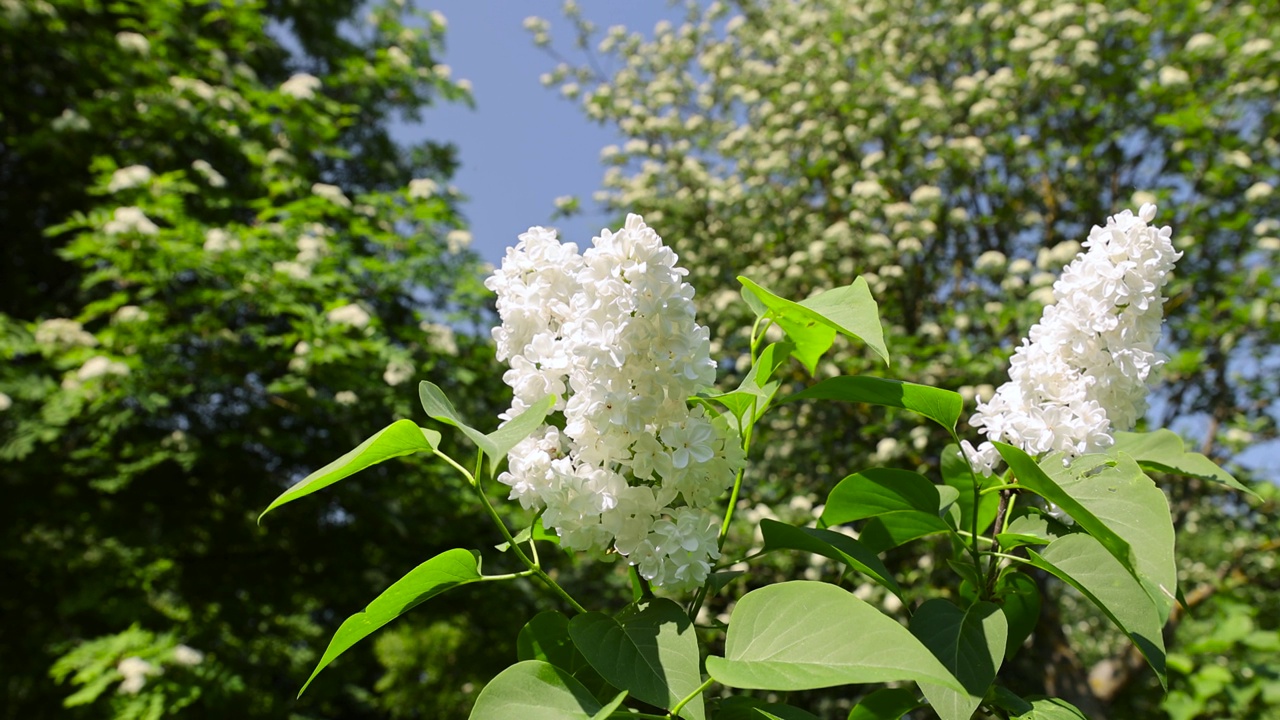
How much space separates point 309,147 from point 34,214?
84.8 inches

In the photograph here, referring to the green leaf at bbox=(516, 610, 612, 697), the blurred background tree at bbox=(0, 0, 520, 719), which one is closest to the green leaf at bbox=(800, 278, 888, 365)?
the green leaf at bbox=(516, 610, 612, 697)

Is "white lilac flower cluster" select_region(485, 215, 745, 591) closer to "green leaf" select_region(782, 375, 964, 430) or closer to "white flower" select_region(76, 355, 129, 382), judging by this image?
"green leaf" select_region(782, 375, 964, 430)

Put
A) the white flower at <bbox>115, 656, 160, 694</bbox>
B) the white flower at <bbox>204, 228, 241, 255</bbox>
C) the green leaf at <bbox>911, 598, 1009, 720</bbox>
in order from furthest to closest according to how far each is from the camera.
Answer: the white flower at <bbox>204, 228, 241, 255</bbox> → the white flower at <bbox>115, 656, 160, 694</bbox> → the green leaf at <bbox>911, 598, 1009, 720</bbox>

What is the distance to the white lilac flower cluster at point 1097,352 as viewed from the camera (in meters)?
0.67

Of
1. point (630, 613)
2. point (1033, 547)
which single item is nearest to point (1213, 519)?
point (1033, 547)

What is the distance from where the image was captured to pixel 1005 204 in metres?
4.52

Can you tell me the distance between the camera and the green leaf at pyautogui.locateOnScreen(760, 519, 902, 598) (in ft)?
1.85

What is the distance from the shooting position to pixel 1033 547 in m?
0.68

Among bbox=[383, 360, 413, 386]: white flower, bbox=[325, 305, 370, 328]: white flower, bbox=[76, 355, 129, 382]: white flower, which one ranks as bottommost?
bbox=[383, 360, 413, 386]: white flower

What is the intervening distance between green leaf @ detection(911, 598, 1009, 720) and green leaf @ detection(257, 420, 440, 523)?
398mm

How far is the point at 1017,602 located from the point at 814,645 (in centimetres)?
31

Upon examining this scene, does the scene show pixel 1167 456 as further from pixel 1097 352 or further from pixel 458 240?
pixel 458 240

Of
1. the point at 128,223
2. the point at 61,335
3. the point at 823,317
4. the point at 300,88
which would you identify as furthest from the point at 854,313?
the point at 300,88

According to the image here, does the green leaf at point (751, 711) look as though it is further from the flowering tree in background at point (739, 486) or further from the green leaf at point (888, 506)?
the green leaf at point (888, 506)
